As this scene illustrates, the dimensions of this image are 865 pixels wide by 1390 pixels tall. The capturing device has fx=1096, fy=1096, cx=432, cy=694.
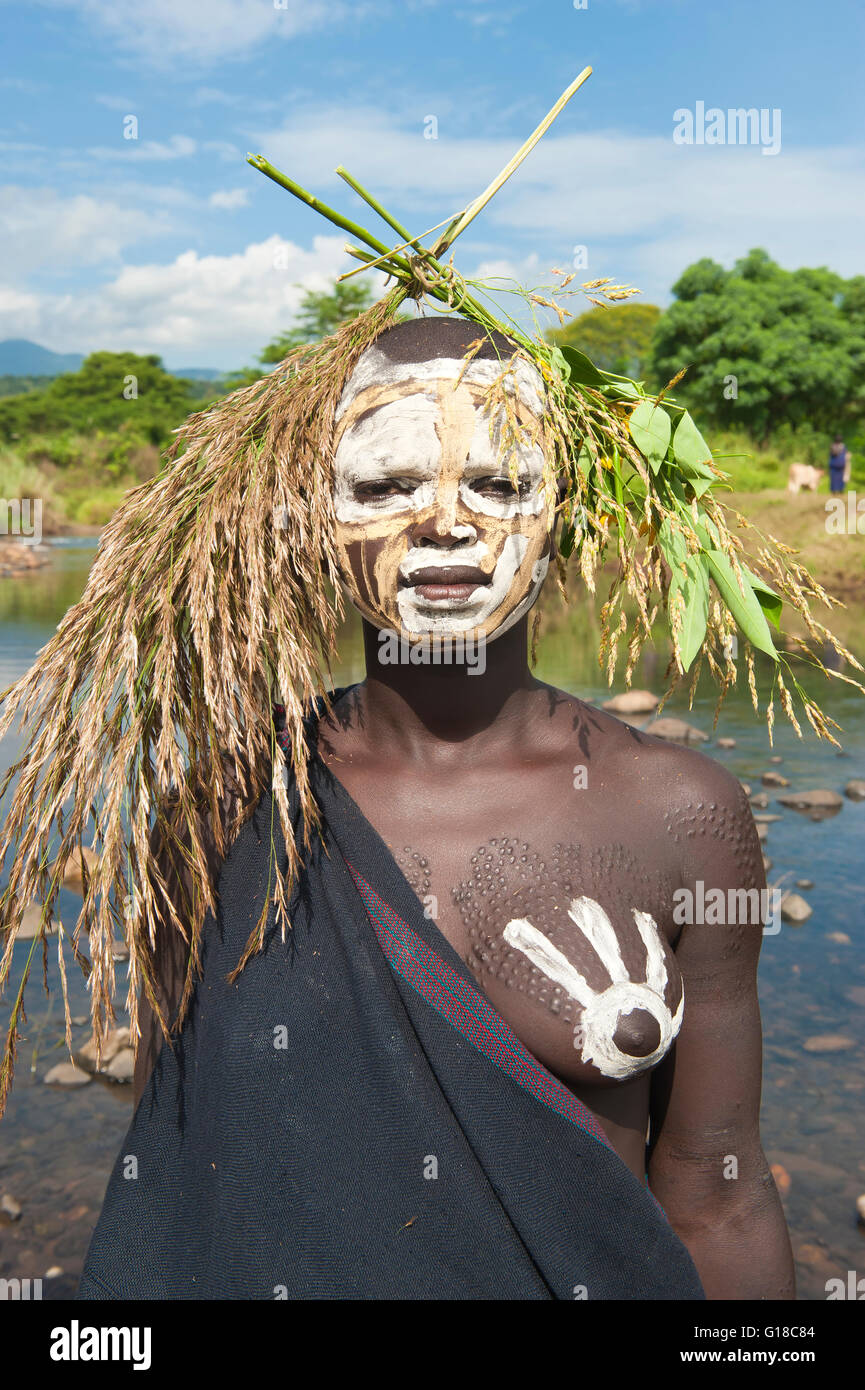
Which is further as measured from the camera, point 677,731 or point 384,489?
point 677,731

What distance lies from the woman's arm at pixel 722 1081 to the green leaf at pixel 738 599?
298 mm

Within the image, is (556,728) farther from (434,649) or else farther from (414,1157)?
(414,1157)

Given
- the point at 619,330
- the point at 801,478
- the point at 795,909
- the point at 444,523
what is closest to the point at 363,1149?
the point at 444,523

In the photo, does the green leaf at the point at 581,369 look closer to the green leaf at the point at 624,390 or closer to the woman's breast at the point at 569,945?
the green leaf at the point at 624,390

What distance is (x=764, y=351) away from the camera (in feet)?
106

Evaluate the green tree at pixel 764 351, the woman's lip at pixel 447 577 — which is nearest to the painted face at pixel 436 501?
the woman's lip at pixel 447 577

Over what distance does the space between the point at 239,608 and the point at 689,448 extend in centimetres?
93

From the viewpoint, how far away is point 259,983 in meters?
2.00

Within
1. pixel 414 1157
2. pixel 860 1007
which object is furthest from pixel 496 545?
pixel 860 1007

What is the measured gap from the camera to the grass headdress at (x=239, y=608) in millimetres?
1981

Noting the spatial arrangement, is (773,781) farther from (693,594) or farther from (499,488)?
(499,488)

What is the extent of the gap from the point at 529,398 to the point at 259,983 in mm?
1196

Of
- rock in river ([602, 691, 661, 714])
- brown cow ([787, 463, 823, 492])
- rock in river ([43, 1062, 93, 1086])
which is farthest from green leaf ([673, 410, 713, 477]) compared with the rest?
brown cow ([787, 463, 823, 492])

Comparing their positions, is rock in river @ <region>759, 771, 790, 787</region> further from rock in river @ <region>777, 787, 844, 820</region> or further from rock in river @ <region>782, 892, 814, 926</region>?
rock in river @ <region>782, 892, 814, 926</region>
